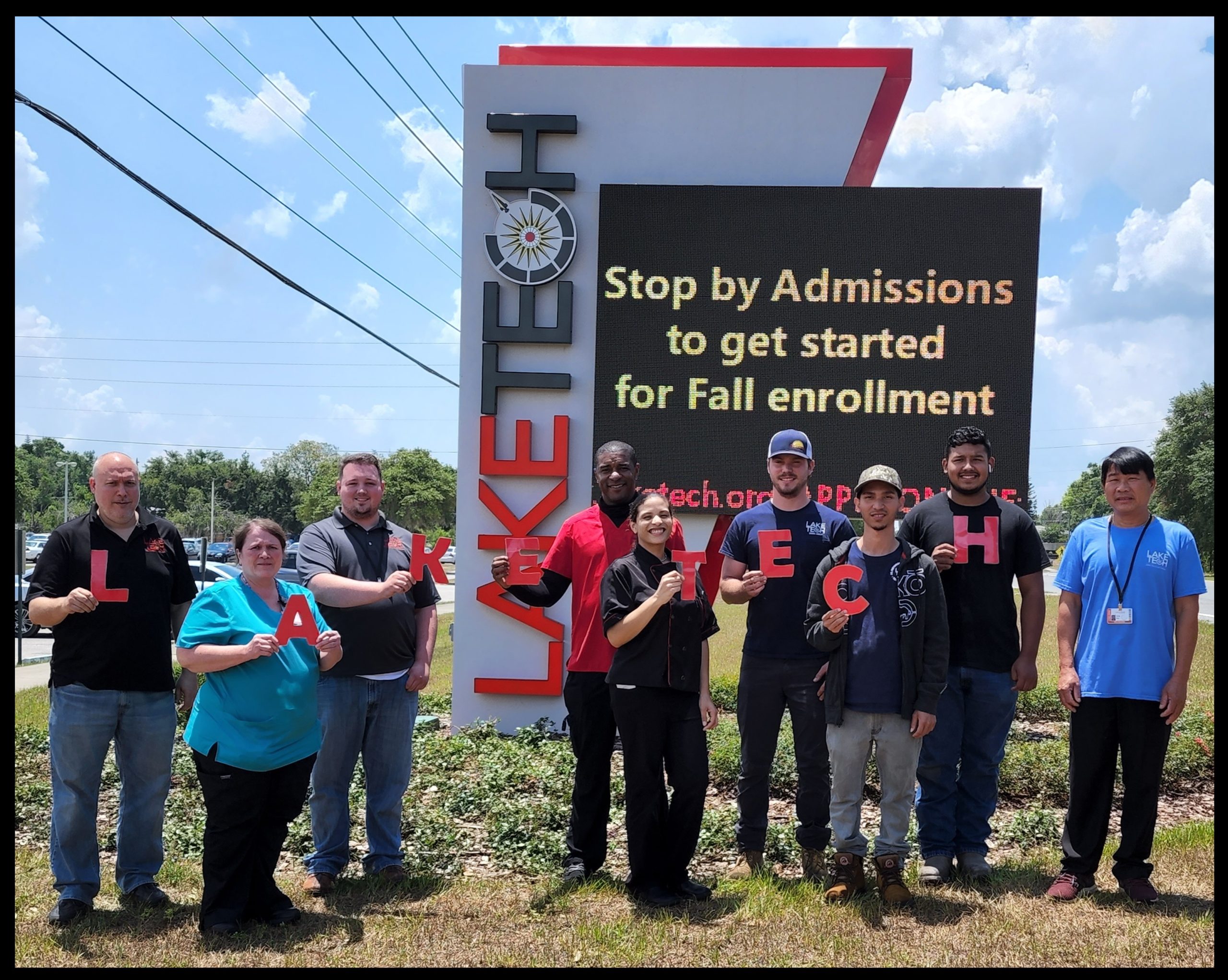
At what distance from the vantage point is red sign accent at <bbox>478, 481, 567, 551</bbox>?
26.0 feet

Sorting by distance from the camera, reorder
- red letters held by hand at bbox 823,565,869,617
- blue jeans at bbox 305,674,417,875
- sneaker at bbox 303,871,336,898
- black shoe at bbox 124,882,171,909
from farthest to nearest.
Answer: blue jeans at bbox 305,674,417,875
sneaker at bbox 303,871,336,898
black shoe at bbox 124,882,171,909
red letters held by hand at bbox 823,565,869,617

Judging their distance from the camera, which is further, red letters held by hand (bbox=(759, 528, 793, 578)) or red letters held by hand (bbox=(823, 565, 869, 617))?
red letters held by hand (bbox=(759, 528, 793, 578))

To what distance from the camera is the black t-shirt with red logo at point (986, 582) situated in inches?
179

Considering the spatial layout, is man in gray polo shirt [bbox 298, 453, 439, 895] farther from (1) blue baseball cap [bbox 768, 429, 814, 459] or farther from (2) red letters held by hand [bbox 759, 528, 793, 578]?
(1) blue baseball cap [bbox 768, 429, 814, 459]

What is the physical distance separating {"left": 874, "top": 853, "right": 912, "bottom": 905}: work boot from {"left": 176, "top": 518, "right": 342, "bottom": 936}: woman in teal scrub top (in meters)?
2.40

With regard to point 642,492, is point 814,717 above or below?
below

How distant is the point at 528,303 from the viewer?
25.8ft

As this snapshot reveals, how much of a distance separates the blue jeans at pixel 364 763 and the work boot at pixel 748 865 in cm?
155

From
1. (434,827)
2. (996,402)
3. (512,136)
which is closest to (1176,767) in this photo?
(996,402)

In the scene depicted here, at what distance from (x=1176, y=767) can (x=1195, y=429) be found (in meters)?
47.7

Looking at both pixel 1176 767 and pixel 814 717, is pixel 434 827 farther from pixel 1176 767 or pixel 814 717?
pixel 1176 767

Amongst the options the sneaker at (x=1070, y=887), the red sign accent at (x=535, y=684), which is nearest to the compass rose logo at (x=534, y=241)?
the red sign accent at (x=535, y=684)

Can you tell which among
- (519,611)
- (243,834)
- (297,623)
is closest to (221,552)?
(519,611)

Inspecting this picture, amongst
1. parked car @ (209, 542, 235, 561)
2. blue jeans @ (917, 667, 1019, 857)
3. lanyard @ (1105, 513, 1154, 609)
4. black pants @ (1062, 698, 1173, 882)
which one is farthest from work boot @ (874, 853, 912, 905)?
parked car @ (209, 542, 235, 561)
